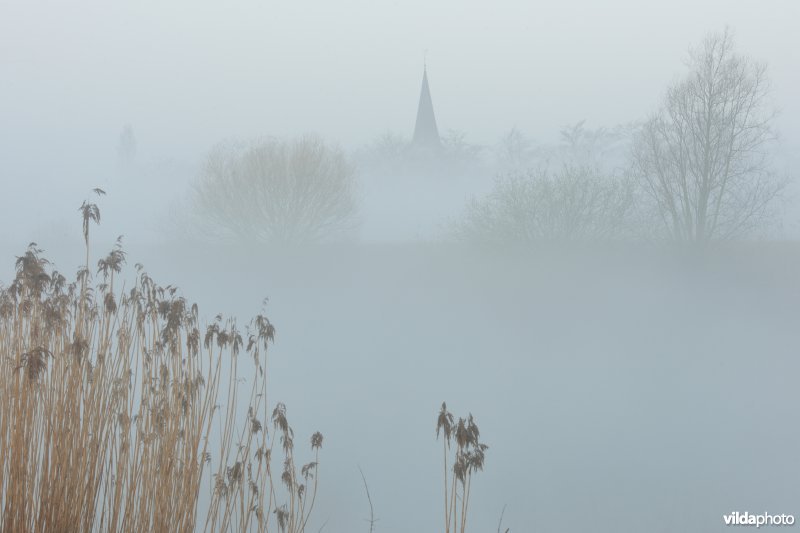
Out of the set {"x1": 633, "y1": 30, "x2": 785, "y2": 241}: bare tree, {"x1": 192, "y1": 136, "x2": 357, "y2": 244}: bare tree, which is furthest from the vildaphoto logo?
{"x1": 192, "y1": 136, "x2": 357, "y2": 244}: bare tree

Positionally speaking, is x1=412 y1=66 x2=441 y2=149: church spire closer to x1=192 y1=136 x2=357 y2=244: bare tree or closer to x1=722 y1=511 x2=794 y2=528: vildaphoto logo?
x1=192 y1=136 x2=357 y2=244: bare tree

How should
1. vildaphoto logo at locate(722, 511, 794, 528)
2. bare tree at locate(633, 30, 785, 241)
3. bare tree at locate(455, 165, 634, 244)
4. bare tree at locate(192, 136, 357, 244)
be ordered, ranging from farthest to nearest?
bare tree at locate(192, 136, 357, 244) → bare tree at locate(455, 165, 634, 244) → bare tree at locate(633, 30, 785, 241) → vildaphoto logo at locate(722, 511, 794, 528)

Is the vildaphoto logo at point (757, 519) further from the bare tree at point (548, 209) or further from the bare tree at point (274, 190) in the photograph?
the bare tree at point (274, 190)

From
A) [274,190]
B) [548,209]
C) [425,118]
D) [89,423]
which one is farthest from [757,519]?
[274,190]

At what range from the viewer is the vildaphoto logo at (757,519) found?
4.53 metres

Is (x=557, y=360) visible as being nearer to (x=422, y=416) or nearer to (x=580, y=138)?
(x=422, y=416)

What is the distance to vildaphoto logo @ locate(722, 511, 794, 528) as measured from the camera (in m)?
4.53

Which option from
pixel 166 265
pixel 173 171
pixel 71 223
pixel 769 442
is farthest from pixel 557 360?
pixel 71 223

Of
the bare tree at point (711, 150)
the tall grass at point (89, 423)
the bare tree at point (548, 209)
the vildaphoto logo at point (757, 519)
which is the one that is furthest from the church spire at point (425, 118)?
the tall grass at point (89, 423)

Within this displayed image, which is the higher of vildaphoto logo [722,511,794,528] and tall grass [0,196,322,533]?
tall grass [0,196,322,533]

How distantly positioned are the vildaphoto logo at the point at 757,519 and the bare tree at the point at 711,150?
2.07 m

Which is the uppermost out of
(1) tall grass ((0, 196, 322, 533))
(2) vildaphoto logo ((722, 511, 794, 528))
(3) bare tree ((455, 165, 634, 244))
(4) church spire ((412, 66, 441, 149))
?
(4) church spire ((412, 66, 441, 149))

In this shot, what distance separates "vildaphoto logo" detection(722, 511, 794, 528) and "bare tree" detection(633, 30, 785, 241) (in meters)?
2.07

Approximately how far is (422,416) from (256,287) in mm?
1779
